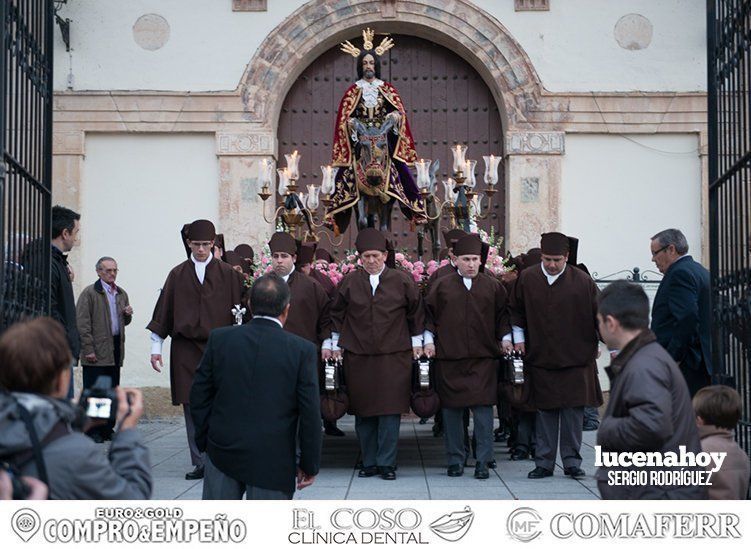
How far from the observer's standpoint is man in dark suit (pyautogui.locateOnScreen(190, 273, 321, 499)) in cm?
588

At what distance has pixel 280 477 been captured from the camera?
589 cm

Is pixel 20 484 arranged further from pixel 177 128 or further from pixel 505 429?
pixel 177 128

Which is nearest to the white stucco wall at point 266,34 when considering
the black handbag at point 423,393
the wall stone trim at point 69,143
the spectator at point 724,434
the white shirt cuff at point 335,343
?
the wall stone trim at point 69,143

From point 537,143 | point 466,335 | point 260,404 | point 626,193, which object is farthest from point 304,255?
point 626,193

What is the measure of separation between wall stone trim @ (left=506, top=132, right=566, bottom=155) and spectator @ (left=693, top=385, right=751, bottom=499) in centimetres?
1029

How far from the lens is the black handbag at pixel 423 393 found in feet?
32.4

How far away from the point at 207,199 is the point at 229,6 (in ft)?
8.49

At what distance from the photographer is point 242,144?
15680 millimetres

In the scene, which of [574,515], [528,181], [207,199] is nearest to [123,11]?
[207,199]

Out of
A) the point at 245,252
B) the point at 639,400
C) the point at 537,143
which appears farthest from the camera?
the point at 537,143

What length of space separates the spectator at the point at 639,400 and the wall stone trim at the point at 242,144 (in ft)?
35.9

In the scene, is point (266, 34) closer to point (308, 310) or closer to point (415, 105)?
point (415, 105)

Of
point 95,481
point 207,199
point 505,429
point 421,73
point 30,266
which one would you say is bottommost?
point 505,429

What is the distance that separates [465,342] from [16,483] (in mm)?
6457
